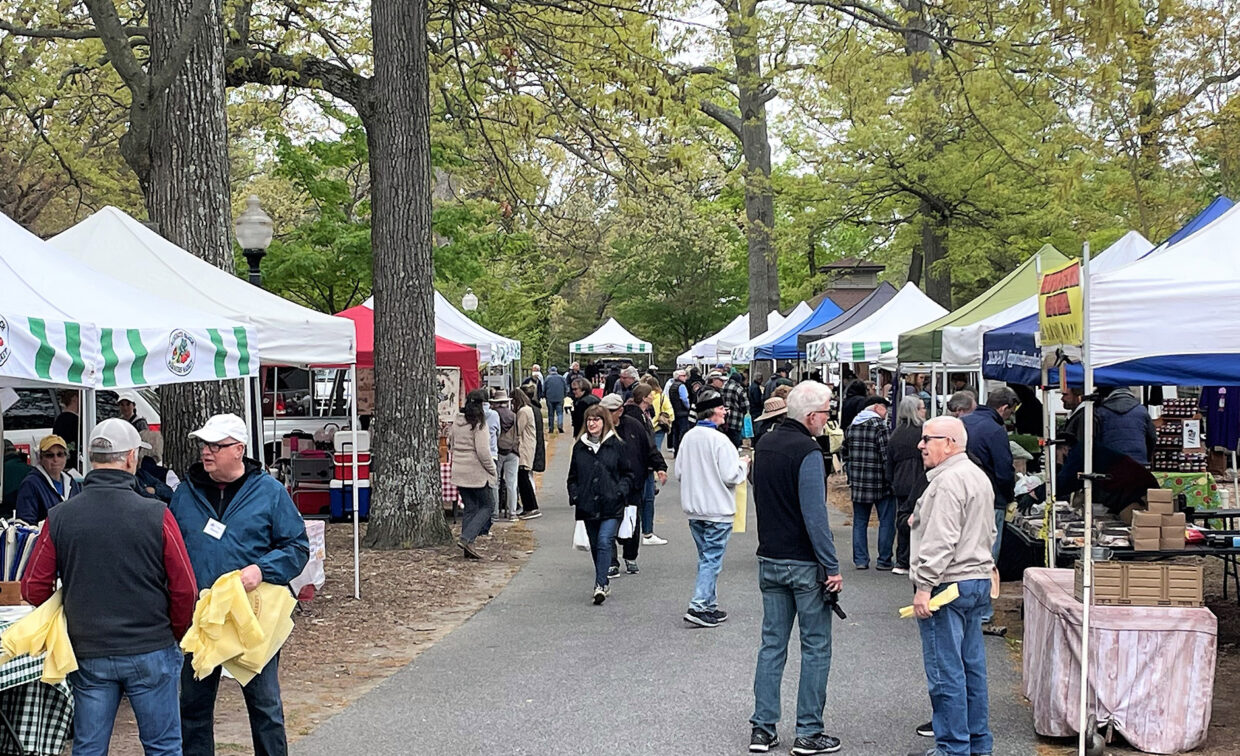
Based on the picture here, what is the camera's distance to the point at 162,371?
734 cm

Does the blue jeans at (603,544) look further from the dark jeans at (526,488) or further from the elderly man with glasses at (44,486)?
the dark jeans at (526,488)

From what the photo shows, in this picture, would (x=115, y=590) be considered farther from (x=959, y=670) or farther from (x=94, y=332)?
(x=959, y=670)

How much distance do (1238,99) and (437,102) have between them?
11718mm

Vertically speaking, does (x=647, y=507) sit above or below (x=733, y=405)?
below

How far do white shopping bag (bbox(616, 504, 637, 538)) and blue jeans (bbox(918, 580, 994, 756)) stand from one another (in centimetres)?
532

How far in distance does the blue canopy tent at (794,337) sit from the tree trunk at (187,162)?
56.9 feet

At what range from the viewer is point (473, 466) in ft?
42.9

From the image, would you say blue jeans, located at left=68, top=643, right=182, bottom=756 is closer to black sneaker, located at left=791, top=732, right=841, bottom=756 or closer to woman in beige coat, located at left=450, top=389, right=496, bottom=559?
black sneaker, located at left=791, top=732, right=841, bottom=756

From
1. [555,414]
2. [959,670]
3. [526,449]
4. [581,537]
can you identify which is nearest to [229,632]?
[959,670]

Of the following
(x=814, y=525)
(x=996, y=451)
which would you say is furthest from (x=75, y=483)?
(x=996, y=451)

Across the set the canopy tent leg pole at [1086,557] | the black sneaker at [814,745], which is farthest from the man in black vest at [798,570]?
the canopy tent leg pole at [1086,557]

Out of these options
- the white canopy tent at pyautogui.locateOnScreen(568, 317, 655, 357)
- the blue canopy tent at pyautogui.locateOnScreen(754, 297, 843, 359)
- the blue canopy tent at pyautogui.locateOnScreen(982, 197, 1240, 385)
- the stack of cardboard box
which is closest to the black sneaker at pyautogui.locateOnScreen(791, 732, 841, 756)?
the stack of cardboard box

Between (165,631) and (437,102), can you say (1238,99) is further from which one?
(165,631)

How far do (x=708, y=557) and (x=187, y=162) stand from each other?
5.15 meters
